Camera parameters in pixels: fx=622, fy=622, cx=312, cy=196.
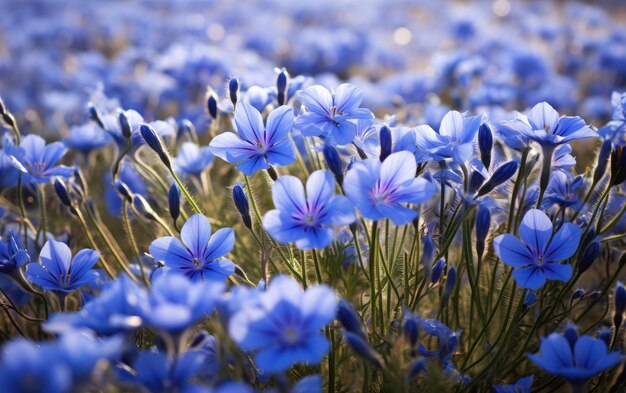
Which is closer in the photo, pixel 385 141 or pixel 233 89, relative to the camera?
pixel 385 141

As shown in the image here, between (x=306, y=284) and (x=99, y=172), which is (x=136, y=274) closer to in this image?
(x=306, y=284)

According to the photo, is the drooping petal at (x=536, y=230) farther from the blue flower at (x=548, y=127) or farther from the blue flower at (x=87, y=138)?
the blue flower at (x=87, y=138)

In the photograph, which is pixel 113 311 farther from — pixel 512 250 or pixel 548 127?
pixel 548 127

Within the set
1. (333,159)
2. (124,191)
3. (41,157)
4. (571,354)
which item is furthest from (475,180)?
(41,157)

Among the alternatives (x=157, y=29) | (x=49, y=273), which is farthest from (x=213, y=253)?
(x=157, y=29)

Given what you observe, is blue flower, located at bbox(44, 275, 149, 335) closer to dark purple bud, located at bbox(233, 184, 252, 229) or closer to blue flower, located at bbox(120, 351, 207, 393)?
blue flower, located at bbox(120, 351, 207, 393)

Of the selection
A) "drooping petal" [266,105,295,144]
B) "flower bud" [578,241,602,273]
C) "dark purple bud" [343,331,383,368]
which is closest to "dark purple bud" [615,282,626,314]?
"flower bud" [578,241,602,273]
